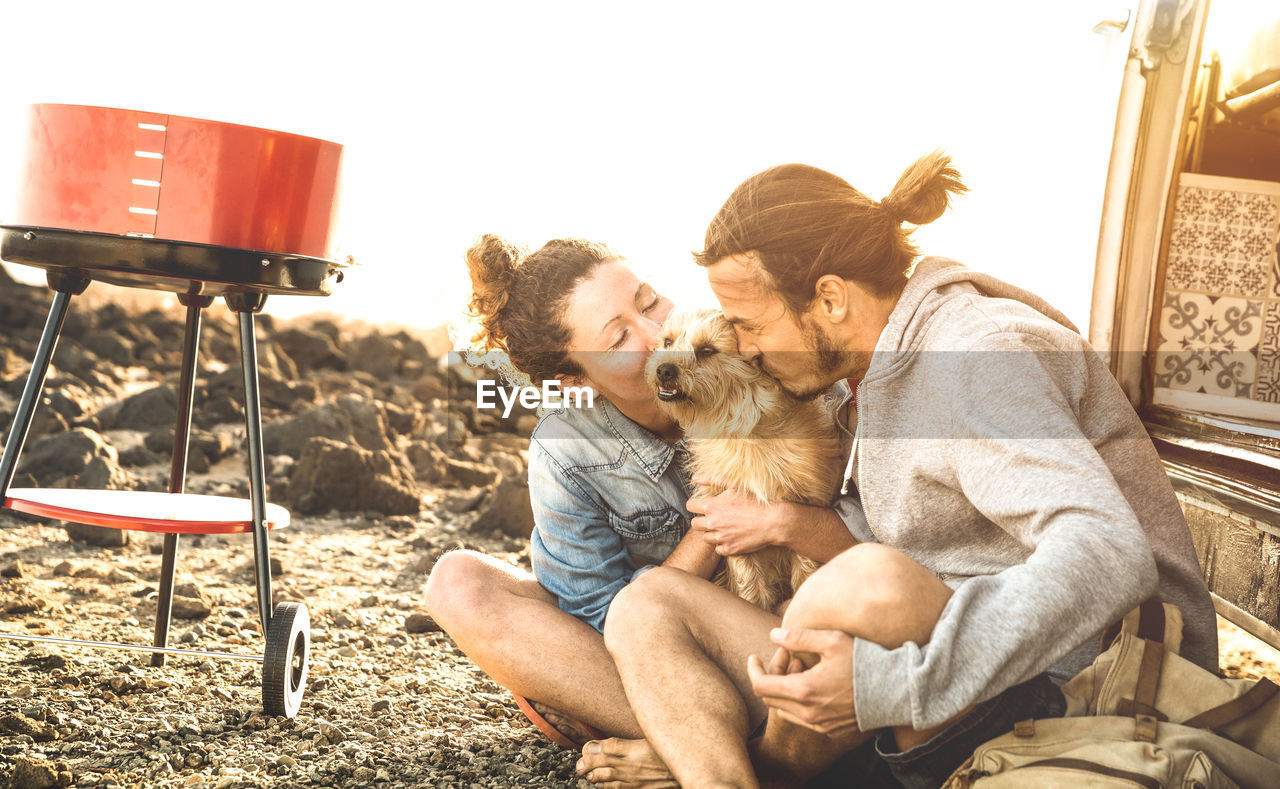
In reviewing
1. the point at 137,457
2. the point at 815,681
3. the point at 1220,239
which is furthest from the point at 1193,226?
the point at 137,457

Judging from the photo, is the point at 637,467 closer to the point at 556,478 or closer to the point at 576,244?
the point at 556,478

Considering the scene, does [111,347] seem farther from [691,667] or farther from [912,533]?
[912,533]

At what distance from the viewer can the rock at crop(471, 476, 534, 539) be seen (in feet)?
Result: 19.2

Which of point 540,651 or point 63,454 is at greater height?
point 540,651

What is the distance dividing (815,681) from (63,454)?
569 centimetres

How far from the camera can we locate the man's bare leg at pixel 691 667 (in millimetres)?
2213

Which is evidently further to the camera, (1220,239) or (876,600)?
(1220,239)

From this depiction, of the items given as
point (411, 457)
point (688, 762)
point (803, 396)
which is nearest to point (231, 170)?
point (803, 396)

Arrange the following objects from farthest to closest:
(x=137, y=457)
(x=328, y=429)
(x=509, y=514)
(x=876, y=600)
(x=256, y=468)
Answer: (x=328, y=429)
(x=137, y=457)
(x=509, y=514)
(x=256, y=468)
(x=876, y=600)

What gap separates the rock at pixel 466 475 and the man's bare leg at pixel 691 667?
187 inches

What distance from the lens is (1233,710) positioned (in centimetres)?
188

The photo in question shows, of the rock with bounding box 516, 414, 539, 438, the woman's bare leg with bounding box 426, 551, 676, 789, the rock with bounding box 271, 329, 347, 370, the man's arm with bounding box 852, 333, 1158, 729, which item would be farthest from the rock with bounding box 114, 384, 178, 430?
the man's arm with bounding box 852, 333, 1158, 729

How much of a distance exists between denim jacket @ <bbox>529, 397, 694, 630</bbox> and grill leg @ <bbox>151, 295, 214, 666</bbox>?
4.03ft

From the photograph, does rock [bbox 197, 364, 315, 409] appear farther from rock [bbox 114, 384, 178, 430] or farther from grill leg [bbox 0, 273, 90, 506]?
grill leg [bbox 0, 273, 90, 506]
